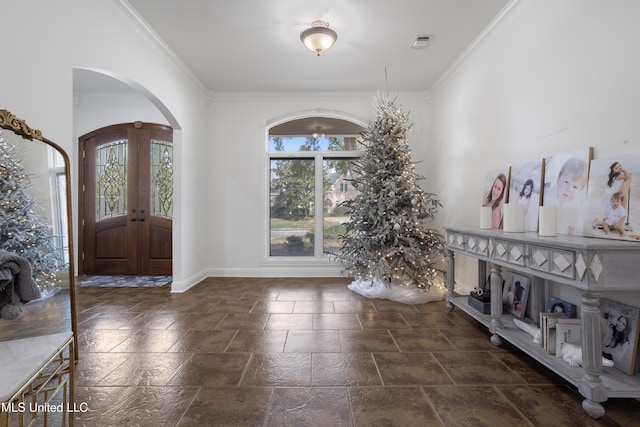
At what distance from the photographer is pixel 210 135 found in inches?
201

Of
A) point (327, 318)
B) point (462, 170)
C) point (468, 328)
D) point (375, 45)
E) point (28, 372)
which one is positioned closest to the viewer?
point (28, 372)

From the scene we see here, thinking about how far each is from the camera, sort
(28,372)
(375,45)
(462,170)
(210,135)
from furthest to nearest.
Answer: (210,135), (462,170), (375,45), (28,372)

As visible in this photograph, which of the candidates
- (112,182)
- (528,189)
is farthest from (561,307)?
(112,182)

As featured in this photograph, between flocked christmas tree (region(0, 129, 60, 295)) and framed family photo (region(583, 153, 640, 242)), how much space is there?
11.1ft

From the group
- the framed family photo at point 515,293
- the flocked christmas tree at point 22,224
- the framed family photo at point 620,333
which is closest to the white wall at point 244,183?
the framed family photo at point 515,293

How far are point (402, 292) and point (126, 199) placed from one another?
459 cm

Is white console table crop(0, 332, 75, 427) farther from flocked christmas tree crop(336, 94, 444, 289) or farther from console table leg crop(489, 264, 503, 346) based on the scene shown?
flocked christmas tree crop(336, 94, 444, 289)

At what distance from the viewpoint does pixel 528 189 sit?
2574mm

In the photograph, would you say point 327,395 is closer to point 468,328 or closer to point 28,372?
point 28,372

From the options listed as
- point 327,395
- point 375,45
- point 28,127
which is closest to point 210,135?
point 375,45

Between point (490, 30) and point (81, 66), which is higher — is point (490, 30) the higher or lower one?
the higher one

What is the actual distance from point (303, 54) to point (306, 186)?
210 cm

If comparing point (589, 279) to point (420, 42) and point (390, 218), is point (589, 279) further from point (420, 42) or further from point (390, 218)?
point (420, 42)

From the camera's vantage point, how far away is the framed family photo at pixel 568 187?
2072mm
